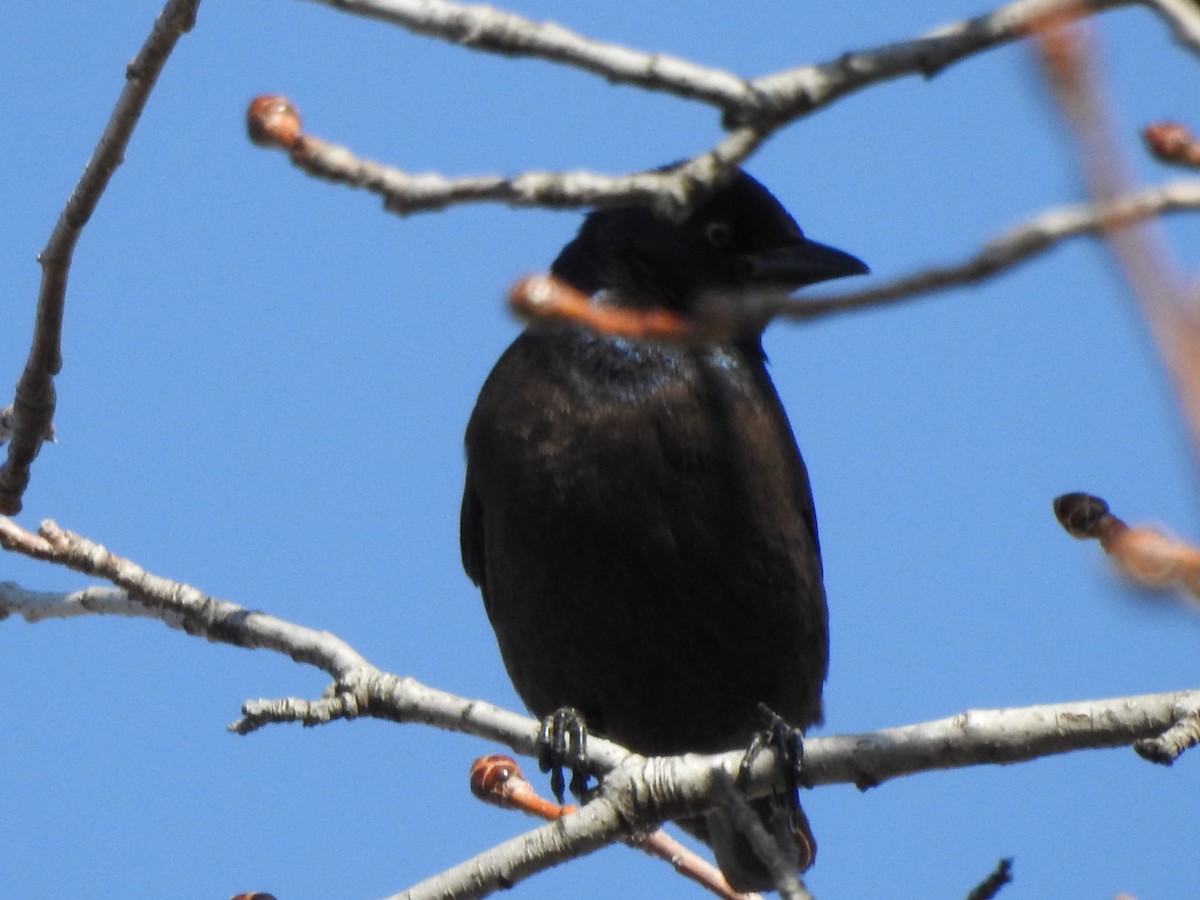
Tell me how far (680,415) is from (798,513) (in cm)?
61

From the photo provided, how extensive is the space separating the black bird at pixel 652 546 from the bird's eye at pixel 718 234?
56cm

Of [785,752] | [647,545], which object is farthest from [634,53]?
[647,545]

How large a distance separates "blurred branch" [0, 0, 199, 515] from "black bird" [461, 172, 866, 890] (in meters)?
1.45

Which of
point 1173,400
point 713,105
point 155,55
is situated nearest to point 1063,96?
point 1173,400

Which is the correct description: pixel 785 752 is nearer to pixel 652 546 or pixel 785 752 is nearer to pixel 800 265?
pixel 652 546

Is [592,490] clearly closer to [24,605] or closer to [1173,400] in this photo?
[24,605]

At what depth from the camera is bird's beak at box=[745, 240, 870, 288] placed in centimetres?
542

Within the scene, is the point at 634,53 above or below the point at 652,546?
below

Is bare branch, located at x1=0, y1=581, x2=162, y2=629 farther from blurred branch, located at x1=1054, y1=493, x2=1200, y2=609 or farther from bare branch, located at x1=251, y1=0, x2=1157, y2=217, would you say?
blurred branch, located at x1=1054, y1=493, x2=1200, y2=609

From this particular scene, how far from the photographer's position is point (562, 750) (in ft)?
13.3

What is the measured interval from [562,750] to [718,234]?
7.14 ft

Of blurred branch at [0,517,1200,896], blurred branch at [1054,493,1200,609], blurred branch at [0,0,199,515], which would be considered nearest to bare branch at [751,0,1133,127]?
blurred branch at [1054,493,1200,609]

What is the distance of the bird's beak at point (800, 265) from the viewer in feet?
17.8

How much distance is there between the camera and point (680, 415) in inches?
186
